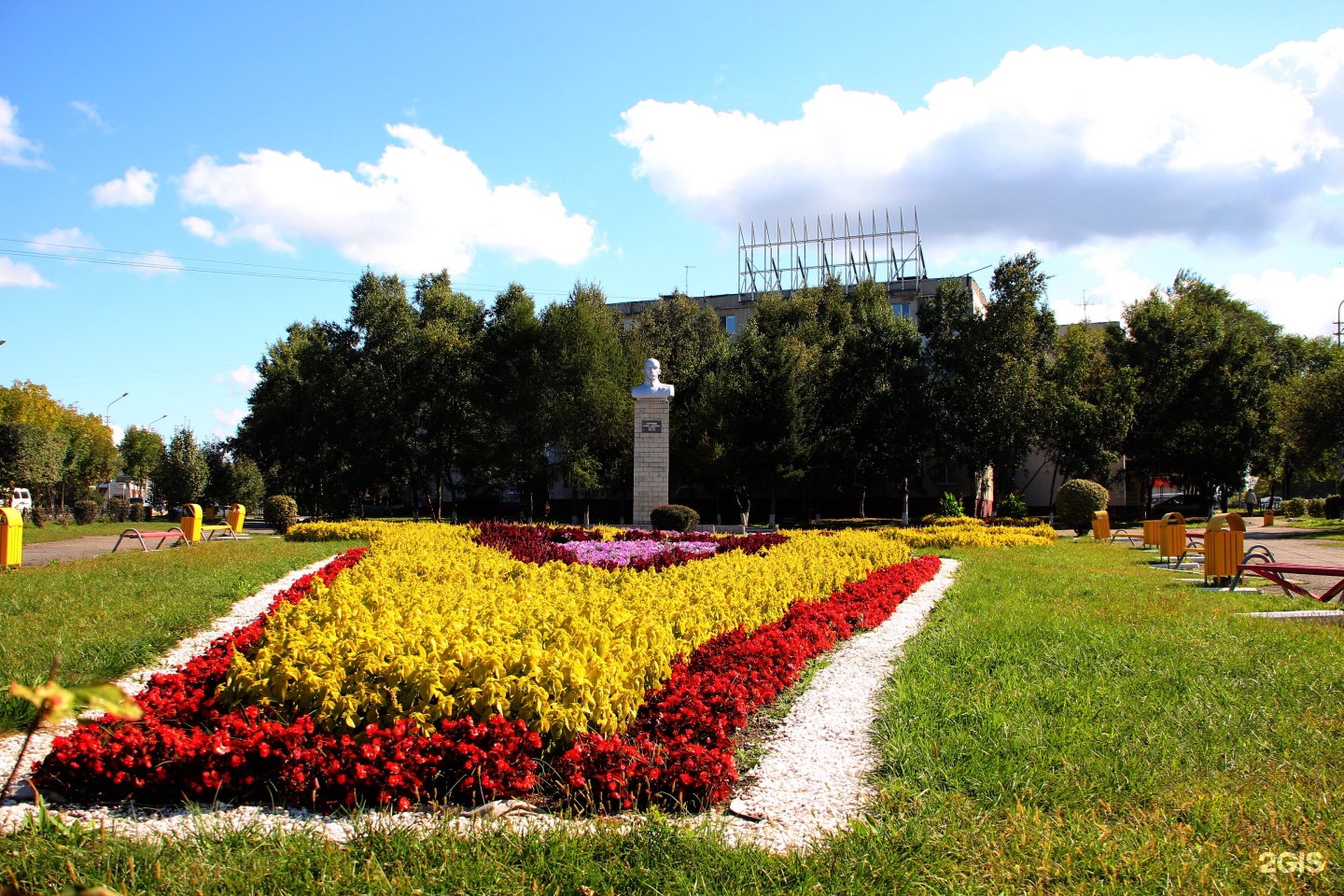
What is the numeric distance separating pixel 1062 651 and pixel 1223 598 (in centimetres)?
399

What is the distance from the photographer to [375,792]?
11.5 feet

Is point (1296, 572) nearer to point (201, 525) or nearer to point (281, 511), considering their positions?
point (201, 525)

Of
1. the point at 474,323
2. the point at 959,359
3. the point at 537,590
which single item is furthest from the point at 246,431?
the point at 537,590

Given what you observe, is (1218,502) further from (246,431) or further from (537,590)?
(246,431)

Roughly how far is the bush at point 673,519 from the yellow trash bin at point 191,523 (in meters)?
9.29

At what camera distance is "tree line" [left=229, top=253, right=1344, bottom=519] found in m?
30.6

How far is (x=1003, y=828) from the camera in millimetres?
3230

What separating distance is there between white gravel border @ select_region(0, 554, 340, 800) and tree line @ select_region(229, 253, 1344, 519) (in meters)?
20.2

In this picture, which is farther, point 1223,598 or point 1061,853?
point 1223,598

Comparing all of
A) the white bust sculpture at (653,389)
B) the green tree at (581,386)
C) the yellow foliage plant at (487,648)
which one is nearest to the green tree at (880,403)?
the green tree at (581,386)

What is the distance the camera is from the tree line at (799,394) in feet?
100

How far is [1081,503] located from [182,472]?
117 ft

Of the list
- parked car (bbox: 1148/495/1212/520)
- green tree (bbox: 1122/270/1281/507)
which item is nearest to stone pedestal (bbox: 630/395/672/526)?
green tree (bbox: 1122/270/1281/507)

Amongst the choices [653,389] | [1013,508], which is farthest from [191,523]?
[1013,508]
